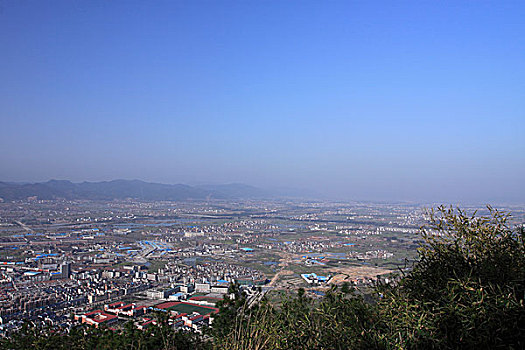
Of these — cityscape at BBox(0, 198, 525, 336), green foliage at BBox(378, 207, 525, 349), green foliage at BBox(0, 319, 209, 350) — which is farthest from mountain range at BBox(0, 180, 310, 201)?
green foliage at BBox(378, 207, 525, 349)

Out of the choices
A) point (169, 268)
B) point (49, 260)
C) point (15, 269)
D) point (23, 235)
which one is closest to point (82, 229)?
point (23, 235)

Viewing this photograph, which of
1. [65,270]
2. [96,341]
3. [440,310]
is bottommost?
[65,270]

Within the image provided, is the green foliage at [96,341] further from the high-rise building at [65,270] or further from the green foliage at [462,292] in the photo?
the high-rise building at [65,270]

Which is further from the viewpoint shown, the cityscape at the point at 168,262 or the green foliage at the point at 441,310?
the cityscape at the point at 168,262

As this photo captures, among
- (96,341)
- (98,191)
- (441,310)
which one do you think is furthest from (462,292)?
(98,191)

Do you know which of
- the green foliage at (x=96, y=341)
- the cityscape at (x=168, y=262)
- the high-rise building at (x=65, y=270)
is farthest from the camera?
the high-rise building at (x=65, y=270)

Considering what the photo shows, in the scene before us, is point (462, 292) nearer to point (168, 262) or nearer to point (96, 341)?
point (96, 341)

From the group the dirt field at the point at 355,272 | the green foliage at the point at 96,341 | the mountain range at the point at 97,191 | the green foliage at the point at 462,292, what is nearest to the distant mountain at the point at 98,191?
the mountain range at the point at 97,191

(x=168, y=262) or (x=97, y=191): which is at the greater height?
(x=97, y=191)

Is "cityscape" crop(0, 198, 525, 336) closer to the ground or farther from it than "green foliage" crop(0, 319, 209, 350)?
closer to the ground

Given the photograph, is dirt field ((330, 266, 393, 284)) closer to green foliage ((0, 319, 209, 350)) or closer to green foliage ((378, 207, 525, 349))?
green foliage ((0, 319, 209, 350))

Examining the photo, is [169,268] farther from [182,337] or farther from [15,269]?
[182,337]
